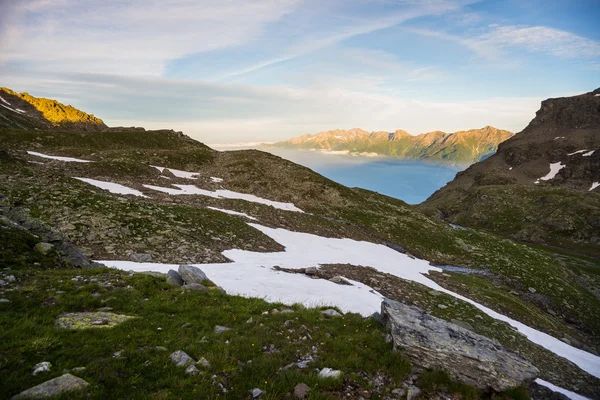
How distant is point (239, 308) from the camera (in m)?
12.9

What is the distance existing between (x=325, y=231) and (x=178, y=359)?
1386 inches

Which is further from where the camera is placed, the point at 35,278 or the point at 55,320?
the point at 35,278

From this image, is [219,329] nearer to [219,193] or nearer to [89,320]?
[89,320]

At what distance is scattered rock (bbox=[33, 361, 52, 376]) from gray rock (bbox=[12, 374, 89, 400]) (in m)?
0.83

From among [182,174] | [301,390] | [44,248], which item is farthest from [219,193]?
[301,390]

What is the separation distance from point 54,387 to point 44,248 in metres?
11.6

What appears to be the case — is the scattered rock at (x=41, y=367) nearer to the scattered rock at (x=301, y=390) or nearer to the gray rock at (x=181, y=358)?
the gray rock at (x=181, y=358)

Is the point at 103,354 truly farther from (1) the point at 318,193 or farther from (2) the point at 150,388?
(1) the point at 318,193

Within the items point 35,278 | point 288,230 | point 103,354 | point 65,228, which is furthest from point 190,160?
point 103,354

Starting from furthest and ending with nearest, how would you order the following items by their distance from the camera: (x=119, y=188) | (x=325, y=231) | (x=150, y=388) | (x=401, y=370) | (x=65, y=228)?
(x=325, y=231) < (x=119, y=188) < (x=65, y=228) < (x=401, y=370) < (x=150, y=388)

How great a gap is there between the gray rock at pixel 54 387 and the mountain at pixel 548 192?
130775 mm

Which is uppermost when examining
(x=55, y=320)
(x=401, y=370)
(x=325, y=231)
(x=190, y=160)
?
(x=190, y=160)

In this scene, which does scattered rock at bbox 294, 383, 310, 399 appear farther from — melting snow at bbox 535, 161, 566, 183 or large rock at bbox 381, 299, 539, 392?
melting snow at bbox 535, 161, 566, 183

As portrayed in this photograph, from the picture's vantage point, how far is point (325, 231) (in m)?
43.0
